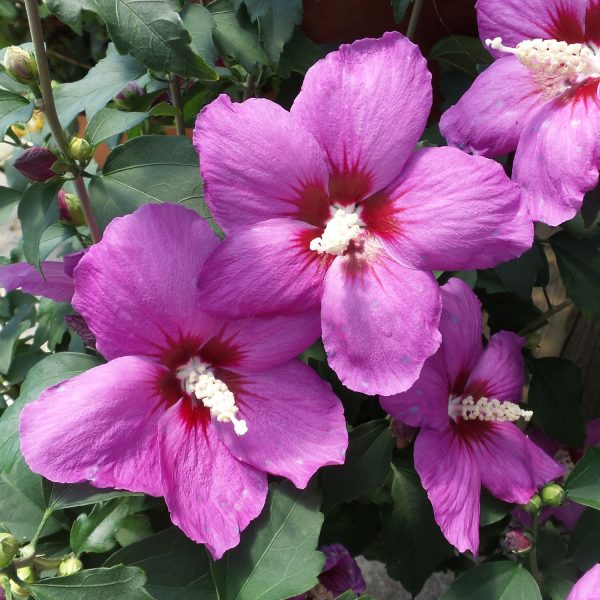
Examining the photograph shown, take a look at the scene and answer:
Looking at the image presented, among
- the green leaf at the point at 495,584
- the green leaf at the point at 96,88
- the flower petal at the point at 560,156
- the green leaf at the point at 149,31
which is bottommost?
the green leaf at the point at 495,584

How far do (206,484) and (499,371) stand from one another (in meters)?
0.34

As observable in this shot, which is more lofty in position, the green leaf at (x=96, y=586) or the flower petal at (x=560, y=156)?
the flower petal at (x=560, y=156)

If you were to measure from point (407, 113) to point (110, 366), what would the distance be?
11.6 inches

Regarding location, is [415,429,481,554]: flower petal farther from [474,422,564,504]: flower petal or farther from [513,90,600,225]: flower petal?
[513,90,600,225]: flower petal

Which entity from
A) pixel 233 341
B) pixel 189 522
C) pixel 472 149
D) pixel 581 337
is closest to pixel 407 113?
pixel 472 149

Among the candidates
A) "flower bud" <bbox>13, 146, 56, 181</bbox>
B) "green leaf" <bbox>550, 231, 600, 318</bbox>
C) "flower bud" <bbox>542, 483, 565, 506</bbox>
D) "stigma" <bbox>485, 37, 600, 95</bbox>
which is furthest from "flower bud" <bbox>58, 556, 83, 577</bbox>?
"green leaf" <bbox>550, 231, 600, 318</bbox>

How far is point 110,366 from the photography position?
52 centimetres

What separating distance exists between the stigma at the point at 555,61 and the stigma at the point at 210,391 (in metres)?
0.36

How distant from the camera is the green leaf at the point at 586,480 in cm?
70

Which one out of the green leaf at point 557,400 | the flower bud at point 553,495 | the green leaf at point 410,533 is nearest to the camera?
the flower bud at point 553,495

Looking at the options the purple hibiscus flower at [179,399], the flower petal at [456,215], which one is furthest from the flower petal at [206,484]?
the flower petal at [456,215]

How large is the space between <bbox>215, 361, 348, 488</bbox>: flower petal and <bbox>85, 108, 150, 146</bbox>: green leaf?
0.86 ft

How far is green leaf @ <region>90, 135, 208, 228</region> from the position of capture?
64cm

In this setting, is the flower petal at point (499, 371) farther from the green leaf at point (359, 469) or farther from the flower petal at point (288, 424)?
the flower petal at point (288, 424)
